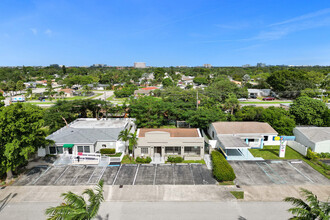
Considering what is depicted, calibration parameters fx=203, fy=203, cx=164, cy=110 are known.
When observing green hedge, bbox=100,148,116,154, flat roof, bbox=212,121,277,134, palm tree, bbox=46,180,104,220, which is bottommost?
green hedge, bbox=100,148,116,154

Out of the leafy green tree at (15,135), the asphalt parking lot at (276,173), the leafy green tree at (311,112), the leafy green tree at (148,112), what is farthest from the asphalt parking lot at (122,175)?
the leafy green tree at (311,112)

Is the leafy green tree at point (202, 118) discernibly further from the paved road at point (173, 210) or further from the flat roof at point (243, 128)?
the paved road at point (173, 210)

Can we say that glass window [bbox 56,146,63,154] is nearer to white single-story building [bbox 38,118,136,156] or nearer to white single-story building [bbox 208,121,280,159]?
white single-story building [bbox 38,118,136,156]

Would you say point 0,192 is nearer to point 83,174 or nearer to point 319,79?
point 83,174

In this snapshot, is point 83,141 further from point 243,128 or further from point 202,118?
point 243,128

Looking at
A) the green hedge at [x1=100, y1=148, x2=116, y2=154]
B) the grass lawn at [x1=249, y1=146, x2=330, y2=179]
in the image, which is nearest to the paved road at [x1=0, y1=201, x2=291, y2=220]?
the green hedge at [x1=100, y1=148, x2=116, y2=154]

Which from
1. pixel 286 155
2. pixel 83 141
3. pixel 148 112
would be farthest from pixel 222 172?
pixel 148 112
